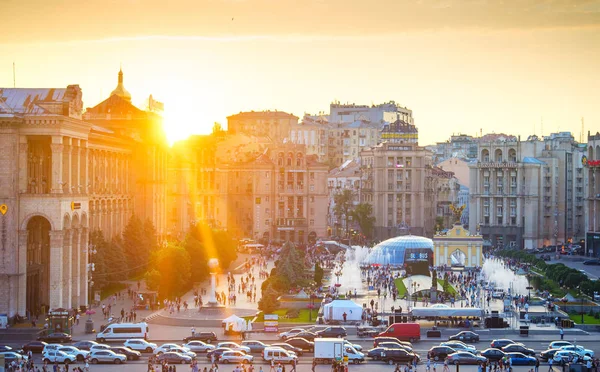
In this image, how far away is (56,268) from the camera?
57.0 metres

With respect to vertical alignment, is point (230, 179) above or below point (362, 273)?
above

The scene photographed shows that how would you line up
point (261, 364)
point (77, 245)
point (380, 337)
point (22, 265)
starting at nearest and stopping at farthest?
point (261, 364), point (380, 337), point (22, 265), point (77, 245)

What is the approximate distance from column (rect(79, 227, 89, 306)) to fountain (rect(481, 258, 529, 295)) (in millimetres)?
27984

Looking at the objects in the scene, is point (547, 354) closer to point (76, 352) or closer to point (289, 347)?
point (289, 347)

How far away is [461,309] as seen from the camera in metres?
56.9

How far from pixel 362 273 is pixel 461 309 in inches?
1149

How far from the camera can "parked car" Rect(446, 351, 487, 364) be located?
46.2m

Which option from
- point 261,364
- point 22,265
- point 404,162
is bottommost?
point 261,364

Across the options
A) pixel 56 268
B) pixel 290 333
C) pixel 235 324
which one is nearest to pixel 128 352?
pixel 235 324

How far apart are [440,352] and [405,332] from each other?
4.94 metres

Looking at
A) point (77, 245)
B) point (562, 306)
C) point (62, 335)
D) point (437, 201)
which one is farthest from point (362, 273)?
point (437, 201)

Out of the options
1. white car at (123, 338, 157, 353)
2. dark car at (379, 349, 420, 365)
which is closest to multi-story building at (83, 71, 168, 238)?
white car at (123, 338, 157, 353)

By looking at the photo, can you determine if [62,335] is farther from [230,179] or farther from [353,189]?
[353,189]

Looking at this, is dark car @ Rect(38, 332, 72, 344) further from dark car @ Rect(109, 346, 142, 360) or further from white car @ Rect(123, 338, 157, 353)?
dark car @ Rect(109, 346, 142, 360)
